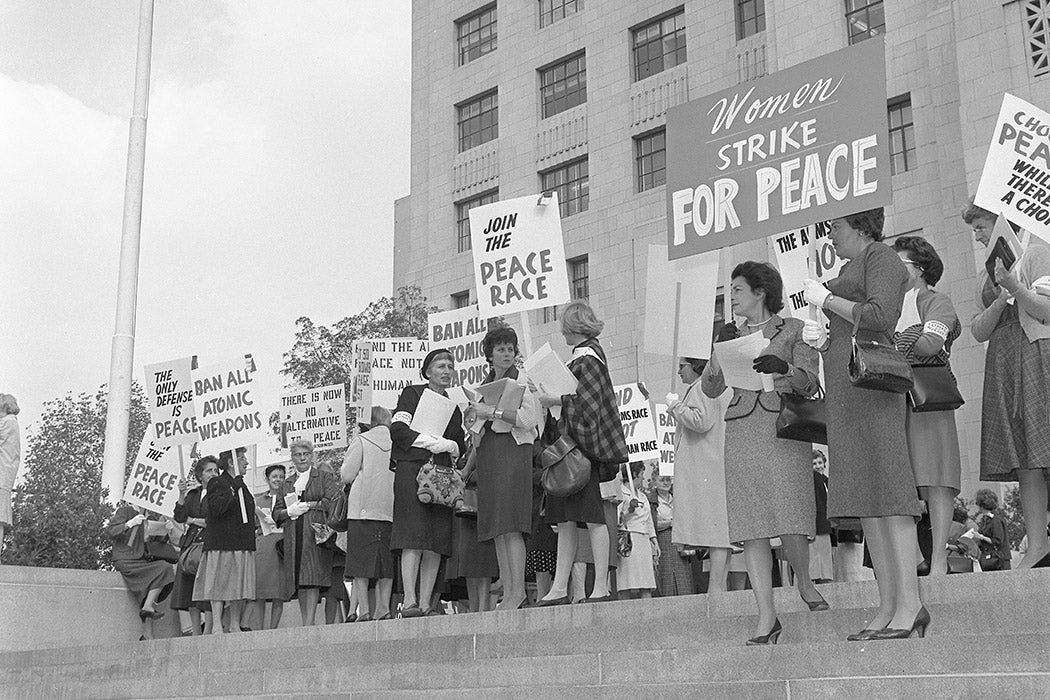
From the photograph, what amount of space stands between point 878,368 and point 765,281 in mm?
1282

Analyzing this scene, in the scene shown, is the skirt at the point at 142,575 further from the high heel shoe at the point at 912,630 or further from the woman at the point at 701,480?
the high heel shoe at the point at 912,630

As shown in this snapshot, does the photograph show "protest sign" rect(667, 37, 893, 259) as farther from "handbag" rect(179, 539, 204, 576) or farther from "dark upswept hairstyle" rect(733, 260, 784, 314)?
"handbag" rect(179, 539, 204, 576)

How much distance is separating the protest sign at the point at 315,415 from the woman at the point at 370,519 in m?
5.56

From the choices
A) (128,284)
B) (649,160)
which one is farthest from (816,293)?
(649,160)

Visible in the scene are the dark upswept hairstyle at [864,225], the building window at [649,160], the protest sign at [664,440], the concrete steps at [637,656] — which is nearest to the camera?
the concrete steps at [637,656]

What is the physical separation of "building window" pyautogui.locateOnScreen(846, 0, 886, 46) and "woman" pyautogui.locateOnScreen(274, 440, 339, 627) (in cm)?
2020

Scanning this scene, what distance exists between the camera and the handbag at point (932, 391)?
20.9 feet

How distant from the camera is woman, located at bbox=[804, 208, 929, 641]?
18.6ft

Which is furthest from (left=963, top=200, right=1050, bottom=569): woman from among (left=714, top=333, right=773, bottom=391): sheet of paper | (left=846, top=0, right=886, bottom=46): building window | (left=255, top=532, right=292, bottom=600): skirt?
(left=846, top=0, right=886, bottom=46): building window

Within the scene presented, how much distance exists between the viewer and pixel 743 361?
6.63m

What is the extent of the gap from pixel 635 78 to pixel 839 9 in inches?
A: 278

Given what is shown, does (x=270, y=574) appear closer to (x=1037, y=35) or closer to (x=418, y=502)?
(x=418, y=502)

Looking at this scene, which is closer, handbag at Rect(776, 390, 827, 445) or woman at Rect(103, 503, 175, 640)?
handbag at Rect(776, 390, 827, 445)

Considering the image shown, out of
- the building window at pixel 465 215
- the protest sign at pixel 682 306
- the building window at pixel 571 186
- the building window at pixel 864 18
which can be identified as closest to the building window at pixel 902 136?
the building window at pixel 864 18
